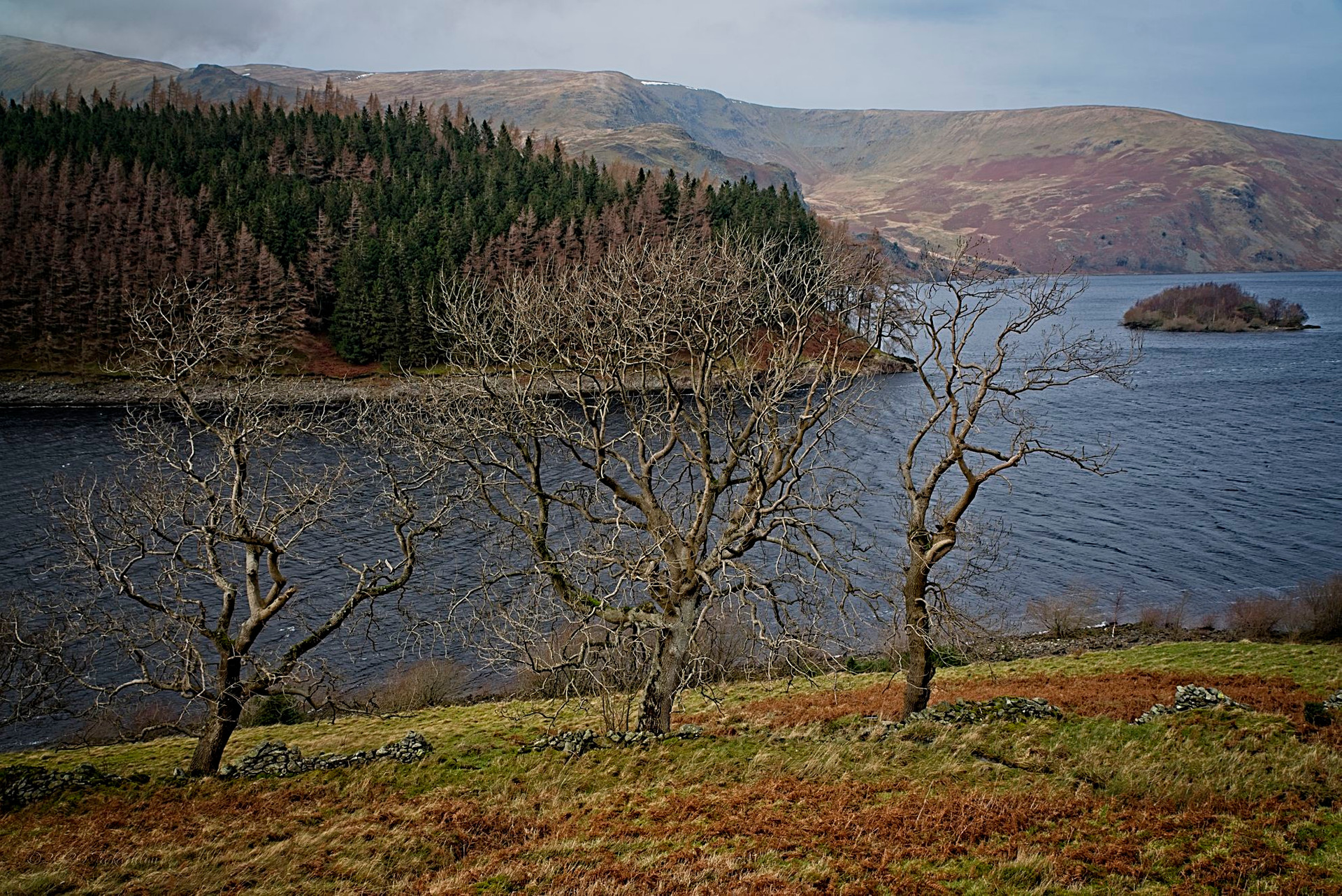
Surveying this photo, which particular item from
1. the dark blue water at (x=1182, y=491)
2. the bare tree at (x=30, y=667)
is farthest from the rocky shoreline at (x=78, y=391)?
the dark blue water at (x=1182, y=491)

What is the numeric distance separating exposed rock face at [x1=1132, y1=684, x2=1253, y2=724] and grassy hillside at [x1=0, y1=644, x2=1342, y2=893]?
2.12 feet

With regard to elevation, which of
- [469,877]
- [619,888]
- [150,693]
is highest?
[619,888]

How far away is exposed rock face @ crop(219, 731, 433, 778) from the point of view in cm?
1881

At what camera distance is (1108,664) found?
31.1m

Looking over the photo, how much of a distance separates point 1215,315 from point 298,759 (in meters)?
175

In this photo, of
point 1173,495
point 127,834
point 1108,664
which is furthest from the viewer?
point 1173,495

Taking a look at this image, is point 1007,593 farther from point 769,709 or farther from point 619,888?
point 619,888

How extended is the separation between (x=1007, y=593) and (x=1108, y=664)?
1162cm

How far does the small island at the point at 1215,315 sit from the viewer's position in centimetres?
14912

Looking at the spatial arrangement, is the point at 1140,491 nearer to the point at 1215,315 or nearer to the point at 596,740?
the point at 596,740

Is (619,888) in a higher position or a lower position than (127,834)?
higher

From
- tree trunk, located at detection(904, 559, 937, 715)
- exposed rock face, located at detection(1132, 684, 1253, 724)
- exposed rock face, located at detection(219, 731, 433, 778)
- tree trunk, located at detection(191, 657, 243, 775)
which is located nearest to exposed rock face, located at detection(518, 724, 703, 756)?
exposed rock face, located at detection(219, 731, 433, 778)

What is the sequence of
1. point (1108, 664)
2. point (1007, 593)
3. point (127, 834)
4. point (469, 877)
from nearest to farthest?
1. point (469, 877)
2. point (127, 834)
3. point (1108, 664)
4. point (1007, 593)

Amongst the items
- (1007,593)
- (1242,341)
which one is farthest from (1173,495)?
(1242,341)
